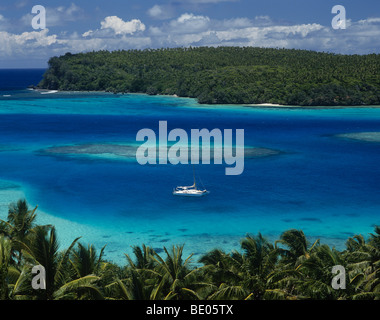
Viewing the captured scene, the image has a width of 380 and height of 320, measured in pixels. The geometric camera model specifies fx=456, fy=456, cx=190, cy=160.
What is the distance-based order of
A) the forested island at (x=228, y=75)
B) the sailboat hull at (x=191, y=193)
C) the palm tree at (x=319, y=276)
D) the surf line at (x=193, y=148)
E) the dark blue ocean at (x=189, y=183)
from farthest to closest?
1. the forested island at (x=228, y=75)
2. the surf line at (x=193, y=148)
3. the sailboat hull at (x=191, y=193)
4. the dark blue ocean at (x=189, y=183)
5. the palm tree at (x=319, y=276)

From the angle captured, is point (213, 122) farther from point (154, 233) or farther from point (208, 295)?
point (208, 295)

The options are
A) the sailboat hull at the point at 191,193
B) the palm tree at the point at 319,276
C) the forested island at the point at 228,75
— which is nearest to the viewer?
the palm tree at the point at 319,276

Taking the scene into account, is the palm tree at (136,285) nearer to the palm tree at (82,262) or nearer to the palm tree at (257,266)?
the palm tree at (82,262)

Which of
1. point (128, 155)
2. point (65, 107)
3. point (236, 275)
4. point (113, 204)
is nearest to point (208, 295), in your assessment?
point (236, 275)

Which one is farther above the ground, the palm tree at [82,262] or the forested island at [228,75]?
the forested island at [228,75]

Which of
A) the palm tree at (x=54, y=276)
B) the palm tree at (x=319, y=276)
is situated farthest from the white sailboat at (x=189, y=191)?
the palm tree at (x=54, y=276)

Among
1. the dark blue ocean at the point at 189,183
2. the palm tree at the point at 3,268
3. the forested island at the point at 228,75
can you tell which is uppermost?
the forested island at the point at 228,75

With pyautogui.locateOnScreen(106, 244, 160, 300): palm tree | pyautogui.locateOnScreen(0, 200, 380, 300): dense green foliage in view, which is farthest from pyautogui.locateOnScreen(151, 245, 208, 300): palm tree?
pyautogui.locateOnScreen(106, 244, 160, 300): palm tree
